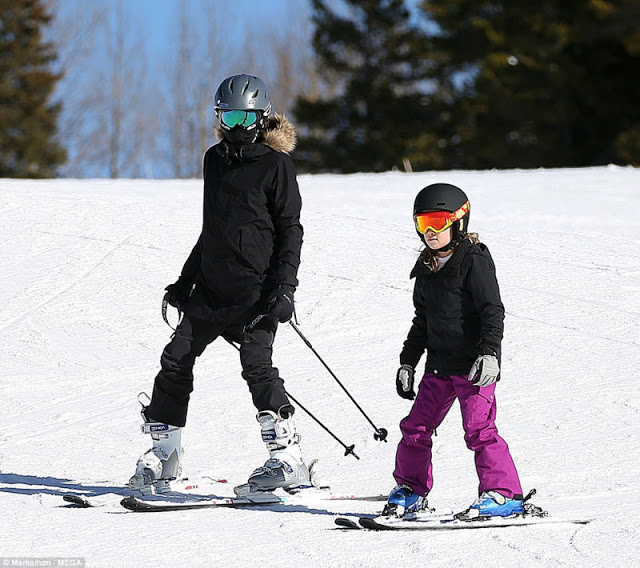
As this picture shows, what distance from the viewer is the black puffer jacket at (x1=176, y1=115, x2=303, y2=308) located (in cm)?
468

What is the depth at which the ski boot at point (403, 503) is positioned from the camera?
4.29m

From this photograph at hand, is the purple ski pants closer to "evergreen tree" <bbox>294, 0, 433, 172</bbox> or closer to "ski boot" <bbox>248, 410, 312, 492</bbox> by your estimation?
"ski boot" <bbox>248, 410, 312, 492</bbox>

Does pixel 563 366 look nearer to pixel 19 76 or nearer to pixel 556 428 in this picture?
pixel 556 428

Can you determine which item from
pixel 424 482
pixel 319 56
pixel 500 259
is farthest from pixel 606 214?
pixel 319 56

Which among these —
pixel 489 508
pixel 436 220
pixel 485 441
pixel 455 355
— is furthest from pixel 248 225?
pixel 489 508

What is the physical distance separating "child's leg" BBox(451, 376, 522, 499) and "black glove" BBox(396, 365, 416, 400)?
211 mm

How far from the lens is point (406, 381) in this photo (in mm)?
4273

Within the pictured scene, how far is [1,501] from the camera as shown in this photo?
15.6 ft

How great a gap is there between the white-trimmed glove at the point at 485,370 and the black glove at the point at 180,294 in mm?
1525

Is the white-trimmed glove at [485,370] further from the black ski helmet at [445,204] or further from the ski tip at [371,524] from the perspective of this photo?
the ski tip at [371,524]

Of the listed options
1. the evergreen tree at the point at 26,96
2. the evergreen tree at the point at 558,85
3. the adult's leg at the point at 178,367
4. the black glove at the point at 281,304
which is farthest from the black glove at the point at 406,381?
the evergreen tree at the point at 26,96

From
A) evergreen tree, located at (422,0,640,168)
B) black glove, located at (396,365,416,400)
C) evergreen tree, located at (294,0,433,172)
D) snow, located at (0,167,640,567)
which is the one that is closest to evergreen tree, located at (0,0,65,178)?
evergreen tree, located at (294,0,433,172)

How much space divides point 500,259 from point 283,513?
5.45 meters

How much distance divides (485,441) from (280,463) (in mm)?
1062
